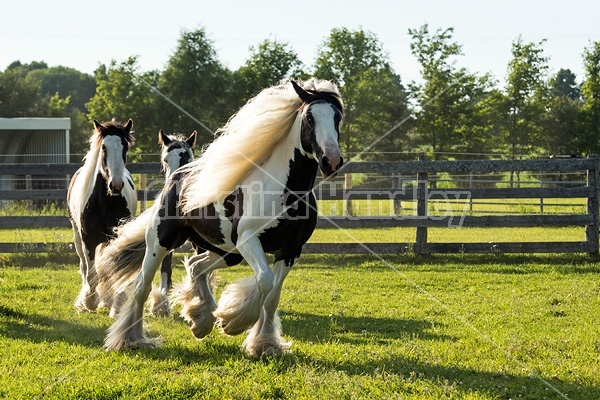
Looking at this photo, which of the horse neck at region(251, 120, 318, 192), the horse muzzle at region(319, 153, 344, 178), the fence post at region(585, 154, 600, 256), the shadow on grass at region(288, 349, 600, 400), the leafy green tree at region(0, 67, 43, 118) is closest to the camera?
the shadow on grass at region(288, 349, 600, 400)

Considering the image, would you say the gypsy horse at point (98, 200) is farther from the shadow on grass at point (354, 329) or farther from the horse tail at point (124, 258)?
the shadow on grass at point (354, 329)

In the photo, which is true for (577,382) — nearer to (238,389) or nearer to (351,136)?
(238,389)

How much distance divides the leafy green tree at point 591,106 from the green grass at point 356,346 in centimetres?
3370

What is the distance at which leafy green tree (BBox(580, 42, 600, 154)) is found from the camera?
4003 centimetres

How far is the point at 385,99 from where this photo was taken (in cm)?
4141

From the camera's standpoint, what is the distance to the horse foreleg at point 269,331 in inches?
209

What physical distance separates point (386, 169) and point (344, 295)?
4246mm

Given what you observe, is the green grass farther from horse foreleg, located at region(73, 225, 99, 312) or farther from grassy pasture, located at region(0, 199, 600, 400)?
horse foreleg, located at region(73, 225, 99, 312)

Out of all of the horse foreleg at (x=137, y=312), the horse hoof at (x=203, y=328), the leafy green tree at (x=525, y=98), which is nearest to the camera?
the horse foreleg at (x=137, y=312)

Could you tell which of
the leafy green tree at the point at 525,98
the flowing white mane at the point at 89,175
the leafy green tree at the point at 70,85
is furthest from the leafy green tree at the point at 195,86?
the leafy green tree at the point at 70,85

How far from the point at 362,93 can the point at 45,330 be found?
3559 cm

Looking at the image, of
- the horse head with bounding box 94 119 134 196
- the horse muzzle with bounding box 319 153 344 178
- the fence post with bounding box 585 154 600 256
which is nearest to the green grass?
the horse muzzle with bounding box 319 153 344 178

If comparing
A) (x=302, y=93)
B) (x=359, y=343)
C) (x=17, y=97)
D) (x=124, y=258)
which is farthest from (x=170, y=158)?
(x=17, y=97)

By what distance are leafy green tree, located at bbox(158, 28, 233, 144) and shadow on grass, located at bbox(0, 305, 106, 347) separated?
29.3 m
